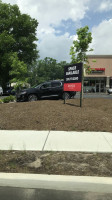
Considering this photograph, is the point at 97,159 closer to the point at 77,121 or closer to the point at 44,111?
the point at 77,121

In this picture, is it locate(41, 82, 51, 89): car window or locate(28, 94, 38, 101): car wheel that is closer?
locate(28, 94, 38, 101): car wheel

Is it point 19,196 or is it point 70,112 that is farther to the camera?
point 70,112

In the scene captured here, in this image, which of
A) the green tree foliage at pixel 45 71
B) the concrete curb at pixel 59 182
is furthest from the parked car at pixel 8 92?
the green tree foliage at pixel 45 71

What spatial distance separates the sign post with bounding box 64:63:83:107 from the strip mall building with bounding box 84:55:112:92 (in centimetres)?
3118

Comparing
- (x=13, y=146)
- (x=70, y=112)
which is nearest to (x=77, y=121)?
(x=70, y=112)

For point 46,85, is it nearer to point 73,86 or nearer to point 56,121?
point 73,86

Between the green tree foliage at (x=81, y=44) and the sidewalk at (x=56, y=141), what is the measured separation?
862 centimetres

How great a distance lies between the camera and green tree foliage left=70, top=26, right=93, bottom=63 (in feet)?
41.4

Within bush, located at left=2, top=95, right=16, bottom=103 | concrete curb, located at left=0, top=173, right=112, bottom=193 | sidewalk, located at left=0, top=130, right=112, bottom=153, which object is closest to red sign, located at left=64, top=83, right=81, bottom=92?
sidewalk, located at left=0, top=130, right=112, bottom=153

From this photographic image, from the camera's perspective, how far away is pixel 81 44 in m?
12.7

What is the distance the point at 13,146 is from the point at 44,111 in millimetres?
3435

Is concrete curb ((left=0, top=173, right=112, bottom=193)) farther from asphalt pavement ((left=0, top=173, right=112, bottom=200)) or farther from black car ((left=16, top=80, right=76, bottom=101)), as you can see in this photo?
black car ((left=16, top=80, right=76, bottom=101))

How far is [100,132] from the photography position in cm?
600

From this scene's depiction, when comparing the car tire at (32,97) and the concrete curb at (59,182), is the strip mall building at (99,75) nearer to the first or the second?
the car tire at (32,97)
